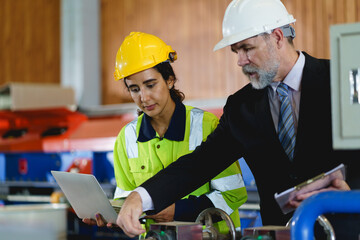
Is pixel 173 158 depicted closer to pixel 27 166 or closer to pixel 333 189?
pixel 333 189

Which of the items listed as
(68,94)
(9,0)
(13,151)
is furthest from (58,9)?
(13,151)

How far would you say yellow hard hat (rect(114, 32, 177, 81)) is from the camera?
199cm

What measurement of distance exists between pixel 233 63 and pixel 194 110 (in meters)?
3.06

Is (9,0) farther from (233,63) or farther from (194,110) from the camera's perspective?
(194,110)

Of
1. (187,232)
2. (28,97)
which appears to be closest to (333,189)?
(187,232)

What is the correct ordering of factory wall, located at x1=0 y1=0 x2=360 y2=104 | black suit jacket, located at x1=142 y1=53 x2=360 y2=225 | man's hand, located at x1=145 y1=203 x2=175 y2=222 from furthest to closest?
1. factory wall, located at x1=0 y1=0 x2=360 y2=104
2. man's hand, located at x1=145 y1=203 x2=175 y2=222
3. black suit jacket, located at x1=142 y1=53 x2=360 y2=225

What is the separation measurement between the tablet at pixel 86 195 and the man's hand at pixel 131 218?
0.07 m

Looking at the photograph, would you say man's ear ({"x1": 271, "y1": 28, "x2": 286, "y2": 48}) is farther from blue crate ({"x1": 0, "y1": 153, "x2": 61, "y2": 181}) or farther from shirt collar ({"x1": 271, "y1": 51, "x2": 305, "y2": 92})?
blue crate ({"x1": 0, "y1": 153, "x2": 61, "y2": 181})

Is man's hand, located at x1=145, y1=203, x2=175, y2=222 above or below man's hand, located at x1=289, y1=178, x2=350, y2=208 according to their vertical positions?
below

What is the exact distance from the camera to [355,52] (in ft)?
3.47

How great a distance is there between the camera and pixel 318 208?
1040mm

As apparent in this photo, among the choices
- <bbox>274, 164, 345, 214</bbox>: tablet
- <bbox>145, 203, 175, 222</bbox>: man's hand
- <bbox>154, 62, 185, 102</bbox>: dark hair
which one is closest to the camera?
<bbox>274, 164, 345, 214</bbox>: tablet

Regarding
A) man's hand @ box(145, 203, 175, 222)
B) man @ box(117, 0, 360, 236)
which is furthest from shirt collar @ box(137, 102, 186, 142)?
man's hand @ box(145, 203, 175, 222)

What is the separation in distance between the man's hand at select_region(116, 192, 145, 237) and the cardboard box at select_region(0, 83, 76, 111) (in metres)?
3.32
